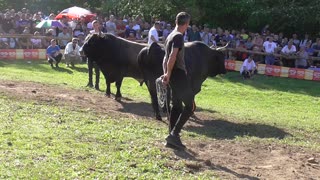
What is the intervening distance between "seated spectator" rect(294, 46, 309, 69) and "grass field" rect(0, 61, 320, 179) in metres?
5.59

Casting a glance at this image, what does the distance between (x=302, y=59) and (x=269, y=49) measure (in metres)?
1.46

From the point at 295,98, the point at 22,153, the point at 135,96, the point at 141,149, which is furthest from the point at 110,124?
the point at 295,98

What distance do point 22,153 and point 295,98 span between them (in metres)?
12.7

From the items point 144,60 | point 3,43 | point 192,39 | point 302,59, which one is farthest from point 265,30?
point 144,60

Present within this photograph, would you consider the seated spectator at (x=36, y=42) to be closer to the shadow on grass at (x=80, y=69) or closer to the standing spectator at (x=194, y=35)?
the shadow on grass at (x=80, y=69)

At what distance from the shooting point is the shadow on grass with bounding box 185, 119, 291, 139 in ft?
33.6

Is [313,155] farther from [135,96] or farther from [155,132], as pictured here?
[135,96]

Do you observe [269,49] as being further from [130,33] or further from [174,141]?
[174,141]

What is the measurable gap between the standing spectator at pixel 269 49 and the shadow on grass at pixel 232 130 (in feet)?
39.8

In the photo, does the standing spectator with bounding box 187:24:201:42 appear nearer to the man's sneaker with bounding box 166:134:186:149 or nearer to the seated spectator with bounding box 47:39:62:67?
the seated spectator with bounding box 47:39:62:67

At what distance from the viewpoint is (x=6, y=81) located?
14305 mm

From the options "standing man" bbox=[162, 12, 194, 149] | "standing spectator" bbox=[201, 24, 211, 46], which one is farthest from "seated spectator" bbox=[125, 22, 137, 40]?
"standing man" bbox=[162, 12, 194, 149]

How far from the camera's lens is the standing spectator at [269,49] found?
23.3m

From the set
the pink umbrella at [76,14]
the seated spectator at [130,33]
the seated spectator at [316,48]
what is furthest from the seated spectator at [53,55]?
the seated spectator at [316,48]
